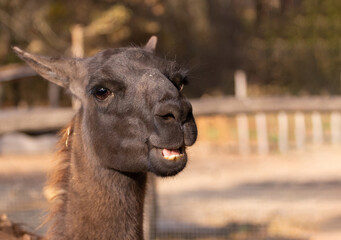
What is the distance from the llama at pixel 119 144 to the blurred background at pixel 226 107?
9.74 ft

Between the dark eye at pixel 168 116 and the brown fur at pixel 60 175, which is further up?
the dark eye at pixel 168 116

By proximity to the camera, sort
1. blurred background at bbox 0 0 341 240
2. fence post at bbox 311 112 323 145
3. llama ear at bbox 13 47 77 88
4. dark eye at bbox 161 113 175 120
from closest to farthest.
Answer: dark eye at bbox 161 113 175 120 < llama ear at bbox 13 47 77 88 < blurred background at bbox 0 0 341 240 < fence post at bbox 311 112 323 145

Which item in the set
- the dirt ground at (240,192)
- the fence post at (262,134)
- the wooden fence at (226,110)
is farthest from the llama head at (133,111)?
the fence post at (262,134)

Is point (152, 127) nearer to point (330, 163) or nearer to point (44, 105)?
point (330, 163)

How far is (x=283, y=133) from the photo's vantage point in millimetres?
20078

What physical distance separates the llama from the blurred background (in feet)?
9.74

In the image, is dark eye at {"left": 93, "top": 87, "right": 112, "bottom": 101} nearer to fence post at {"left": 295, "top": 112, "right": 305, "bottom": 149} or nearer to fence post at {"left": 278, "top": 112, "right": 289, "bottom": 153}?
fence post at {"left": 278, "top": 112, "right": 289, "bottom": 153}

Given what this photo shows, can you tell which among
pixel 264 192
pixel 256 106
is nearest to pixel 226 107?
pixel 256 106

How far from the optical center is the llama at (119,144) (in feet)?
11.5

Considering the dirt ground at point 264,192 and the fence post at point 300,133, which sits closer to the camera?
the dirt ground at point 264,192

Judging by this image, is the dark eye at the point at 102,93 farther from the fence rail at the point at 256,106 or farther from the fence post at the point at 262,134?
the fence post at the point at 262,134

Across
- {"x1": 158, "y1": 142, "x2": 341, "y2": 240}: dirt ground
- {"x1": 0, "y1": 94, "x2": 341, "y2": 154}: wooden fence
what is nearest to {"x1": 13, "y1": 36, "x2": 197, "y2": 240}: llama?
{"x1": 158, "y1": 142, "x2": 341, "y2": 240}: dirt ground

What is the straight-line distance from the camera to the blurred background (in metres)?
8.20

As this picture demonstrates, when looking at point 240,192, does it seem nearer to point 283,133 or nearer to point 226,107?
point 226,107
